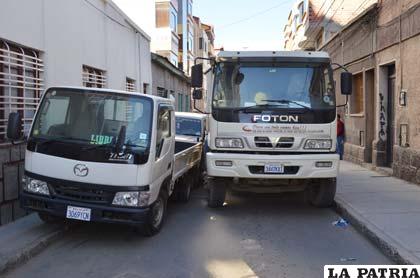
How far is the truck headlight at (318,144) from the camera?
28.1 ft

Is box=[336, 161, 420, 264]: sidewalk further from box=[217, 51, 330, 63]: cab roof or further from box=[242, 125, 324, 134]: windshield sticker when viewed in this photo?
box=[217, 51, 330, 63]: cab roof

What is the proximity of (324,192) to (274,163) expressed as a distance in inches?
51.7

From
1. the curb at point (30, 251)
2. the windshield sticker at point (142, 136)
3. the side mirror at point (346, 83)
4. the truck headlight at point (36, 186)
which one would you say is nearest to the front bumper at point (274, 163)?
the side mirror at point (346, 83)

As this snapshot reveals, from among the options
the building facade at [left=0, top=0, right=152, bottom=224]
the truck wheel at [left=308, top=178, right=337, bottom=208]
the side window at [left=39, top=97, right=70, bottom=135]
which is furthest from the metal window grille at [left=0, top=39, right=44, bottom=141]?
the truck wheel at [left=308, top=178, right=337, bottom=208]

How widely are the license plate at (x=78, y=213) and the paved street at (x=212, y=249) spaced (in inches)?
16.4

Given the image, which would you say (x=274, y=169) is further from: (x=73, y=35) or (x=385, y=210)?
(x=73, y=35)

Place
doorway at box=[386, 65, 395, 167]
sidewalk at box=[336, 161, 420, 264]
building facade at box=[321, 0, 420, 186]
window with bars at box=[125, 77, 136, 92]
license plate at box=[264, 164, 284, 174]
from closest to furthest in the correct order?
sidewalk at box=[336, 161, 420, 264] → license plate at box=[264, 164, 284, 174] → building facade at box=[321, 0, 420, 186] → doorway at box=[386, 65, 395, 167] → window with bars at box=[125, 77, 136, 92]

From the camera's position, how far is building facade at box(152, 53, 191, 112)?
75.6 feet

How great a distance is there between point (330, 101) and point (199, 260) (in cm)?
411

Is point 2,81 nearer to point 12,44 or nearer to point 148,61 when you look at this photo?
point 12,44

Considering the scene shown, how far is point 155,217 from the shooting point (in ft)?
23.3

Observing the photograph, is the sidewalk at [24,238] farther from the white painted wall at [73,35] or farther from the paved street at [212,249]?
the white painted wall at [73,35]

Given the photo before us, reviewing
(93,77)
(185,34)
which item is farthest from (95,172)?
(185,34)

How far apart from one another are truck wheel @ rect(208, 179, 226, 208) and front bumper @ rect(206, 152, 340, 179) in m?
0.49
